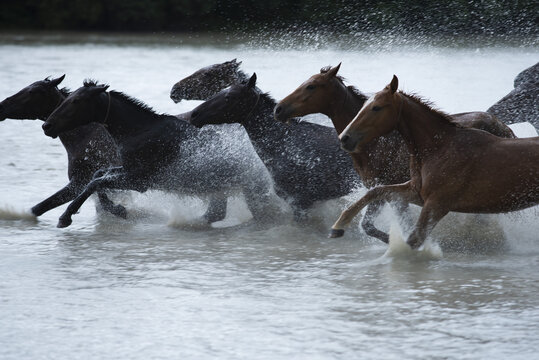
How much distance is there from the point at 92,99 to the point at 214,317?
3087 mm

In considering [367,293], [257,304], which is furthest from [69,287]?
[367,293]

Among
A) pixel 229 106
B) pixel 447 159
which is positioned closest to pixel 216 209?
pixel 229 106

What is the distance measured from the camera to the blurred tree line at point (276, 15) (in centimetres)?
2531

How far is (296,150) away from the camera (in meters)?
7.77

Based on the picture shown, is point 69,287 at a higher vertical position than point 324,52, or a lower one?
lower

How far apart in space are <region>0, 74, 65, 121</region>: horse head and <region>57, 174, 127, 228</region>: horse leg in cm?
99

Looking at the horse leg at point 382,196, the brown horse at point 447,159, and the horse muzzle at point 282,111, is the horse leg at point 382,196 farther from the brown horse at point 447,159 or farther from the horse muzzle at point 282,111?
the horse muzzle at point 282,111

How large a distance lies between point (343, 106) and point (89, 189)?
2.11 metres

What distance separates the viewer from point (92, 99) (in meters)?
7.76

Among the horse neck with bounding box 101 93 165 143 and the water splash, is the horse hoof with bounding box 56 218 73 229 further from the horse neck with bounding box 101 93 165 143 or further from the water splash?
the water splash

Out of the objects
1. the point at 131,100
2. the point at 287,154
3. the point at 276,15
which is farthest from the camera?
the point at 276,15

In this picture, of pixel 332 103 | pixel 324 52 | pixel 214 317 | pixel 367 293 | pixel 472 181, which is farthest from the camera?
pixel 324 52

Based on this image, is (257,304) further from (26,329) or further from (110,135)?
(110,135)

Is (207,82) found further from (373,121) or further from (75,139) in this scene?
(373,121)
